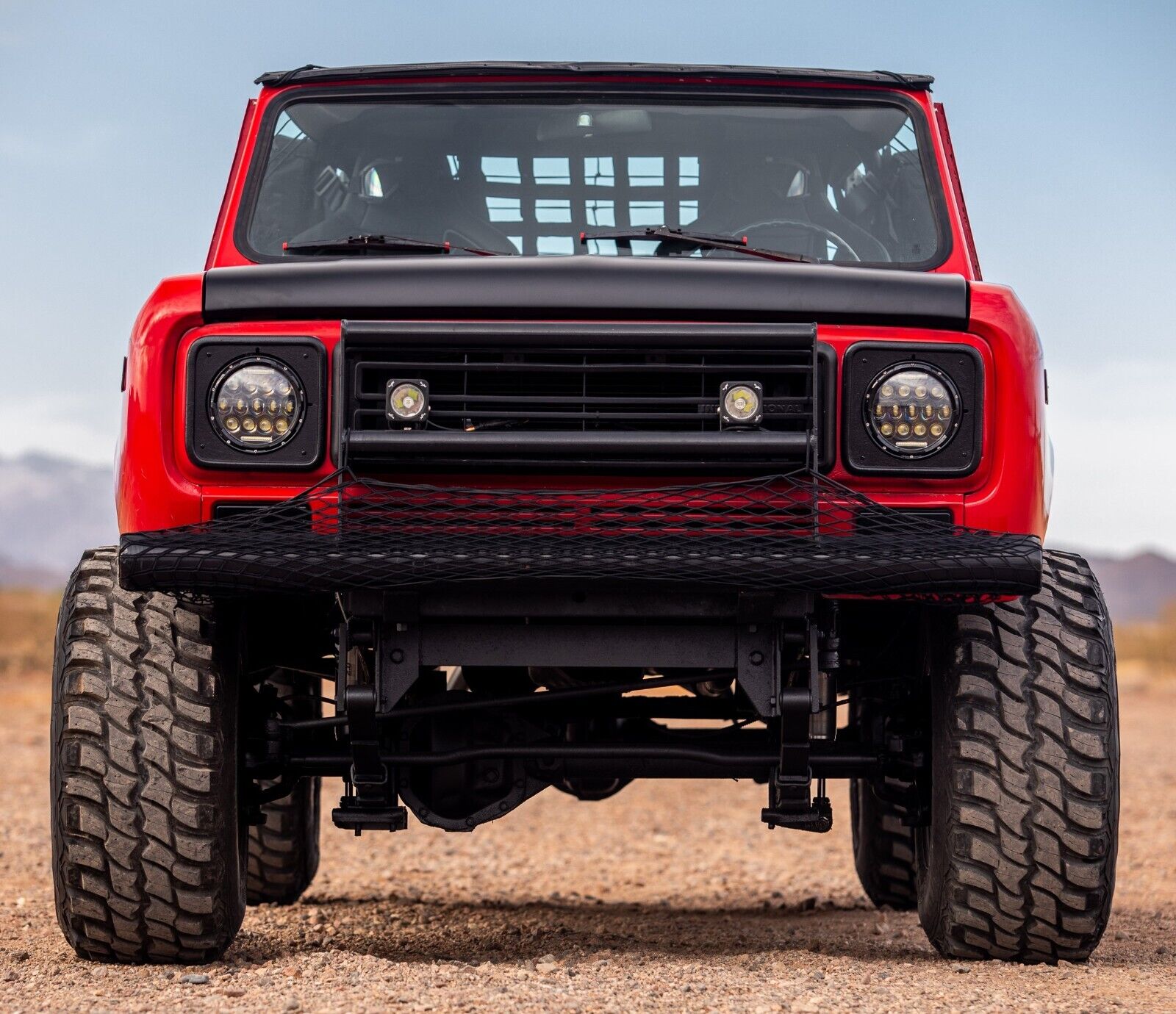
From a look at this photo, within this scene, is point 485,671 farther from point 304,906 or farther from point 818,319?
point 304,906

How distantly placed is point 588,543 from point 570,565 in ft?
0.51

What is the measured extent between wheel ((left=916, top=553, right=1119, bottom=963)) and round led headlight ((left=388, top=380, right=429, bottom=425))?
1595 millimetres

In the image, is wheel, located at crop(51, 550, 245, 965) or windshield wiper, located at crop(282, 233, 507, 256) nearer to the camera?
wheel, located at crop(51, 550, 245, 965)

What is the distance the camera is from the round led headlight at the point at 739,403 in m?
4.19

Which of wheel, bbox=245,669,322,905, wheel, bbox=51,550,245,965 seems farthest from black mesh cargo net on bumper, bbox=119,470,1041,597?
wheel, bbox=245,669,322,905

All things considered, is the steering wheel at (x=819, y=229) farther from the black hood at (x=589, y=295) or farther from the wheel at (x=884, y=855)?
the wheel at (x=884, y=855)

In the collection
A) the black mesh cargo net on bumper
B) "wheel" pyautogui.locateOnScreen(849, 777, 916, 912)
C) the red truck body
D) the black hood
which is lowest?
"wheel" pyautogui.locateOnScreen(849, 777, 916, 912)

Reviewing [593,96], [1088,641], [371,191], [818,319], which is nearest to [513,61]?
[593,96]

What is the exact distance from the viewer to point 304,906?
677cm

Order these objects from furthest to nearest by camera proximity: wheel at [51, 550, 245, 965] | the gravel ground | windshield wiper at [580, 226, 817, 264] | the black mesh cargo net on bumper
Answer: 1. windshield wiper at [580, 226, 817, 264]
2. wheel at [51, 550, 245, 965]
3. the gravel ground
4. the black mesh cargo net on bumper

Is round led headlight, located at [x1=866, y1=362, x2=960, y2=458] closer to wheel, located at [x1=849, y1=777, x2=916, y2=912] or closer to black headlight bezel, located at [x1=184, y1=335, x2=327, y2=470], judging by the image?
black headlight bezel, located at [x1=184, y1=335, x2=327, y2=470]

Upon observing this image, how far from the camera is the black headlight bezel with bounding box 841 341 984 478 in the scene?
167 inches

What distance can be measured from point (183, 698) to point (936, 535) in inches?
81.3

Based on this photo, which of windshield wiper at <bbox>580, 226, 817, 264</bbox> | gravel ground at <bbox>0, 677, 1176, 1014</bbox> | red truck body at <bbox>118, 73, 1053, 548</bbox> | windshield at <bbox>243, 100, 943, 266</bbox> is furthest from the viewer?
windshield at <bbox>243, 100, 943, 266</bbox>
